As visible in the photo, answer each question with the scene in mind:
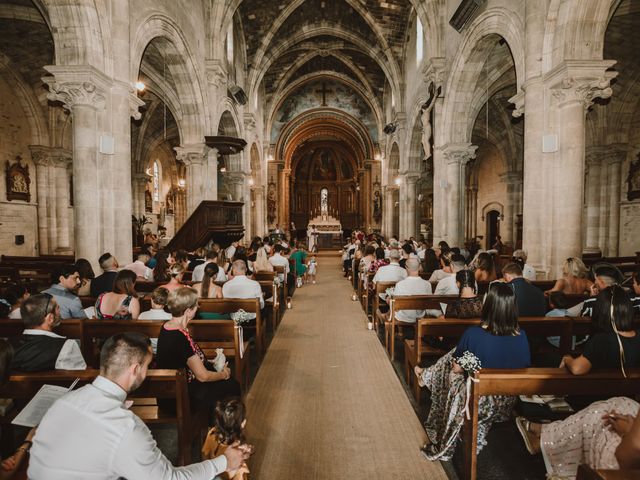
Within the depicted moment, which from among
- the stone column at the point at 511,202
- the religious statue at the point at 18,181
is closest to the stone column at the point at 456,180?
the stone column at the point at 511,202

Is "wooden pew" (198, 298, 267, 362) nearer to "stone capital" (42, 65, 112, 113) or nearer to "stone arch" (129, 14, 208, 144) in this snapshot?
"stone capital" (42, 65, 112, 113)

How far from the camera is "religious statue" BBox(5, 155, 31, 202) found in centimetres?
1316

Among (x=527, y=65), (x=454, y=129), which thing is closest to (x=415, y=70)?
(x=454, y=129)

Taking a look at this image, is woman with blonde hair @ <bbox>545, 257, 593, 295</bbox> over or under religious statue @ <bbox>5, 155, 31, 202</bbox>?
under

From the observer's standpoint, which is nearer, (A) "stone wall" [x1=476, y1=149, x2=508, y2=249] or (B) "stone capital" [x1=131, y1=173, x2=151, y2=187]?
(B) "stone capital" [x1=131, y1=173, x2=151, y2=187]

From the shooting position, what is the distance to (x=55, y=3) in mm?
6809

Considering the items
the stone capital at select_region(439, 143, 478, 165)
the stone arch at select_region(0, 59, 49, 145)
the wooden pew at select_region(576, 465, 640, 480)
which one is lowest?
the wooden pew at select_region(576, 465, 640, 480)

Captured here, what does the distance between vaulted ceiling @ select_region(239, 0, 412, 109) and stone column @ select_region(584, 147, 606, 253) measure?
10.1 meters

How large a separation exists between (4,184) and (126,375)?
1506 cm

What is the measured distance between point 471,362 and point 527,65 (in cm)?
669

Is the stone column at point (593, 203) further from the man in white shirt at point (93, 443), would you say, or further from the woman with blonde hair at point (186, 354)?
the man in white shirt at point (93, 443)

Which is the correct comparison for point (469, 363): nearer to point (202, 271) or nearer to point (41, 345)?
point (41, 345)

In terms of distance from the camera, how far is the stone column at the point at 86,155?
7.02 metres

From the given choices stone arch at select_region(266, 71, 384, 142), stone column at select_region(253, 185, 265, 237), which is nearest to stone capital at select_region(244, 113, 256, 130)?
stone column at select_region(253, 185, 265, 237)
